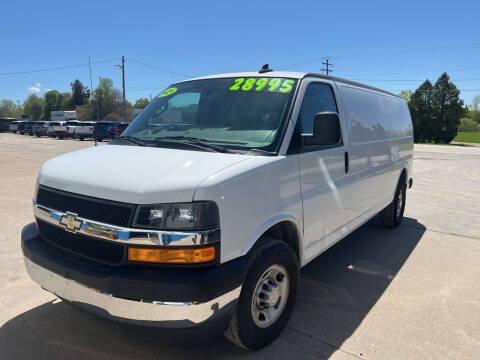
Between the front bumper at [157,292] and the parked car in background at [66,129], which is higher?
the parked car in background at [66,129]

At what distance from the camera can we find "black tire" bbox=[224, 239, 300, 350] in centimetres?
256

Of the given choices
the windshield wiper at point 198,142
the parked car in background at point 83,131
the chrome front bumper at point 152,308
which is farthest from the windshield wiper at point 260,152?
the parked car in background at point 83,131

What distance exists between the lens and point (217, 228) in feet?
7.52

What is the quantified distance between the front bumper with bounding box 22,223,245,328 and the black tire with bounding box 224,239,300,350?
0.14 m

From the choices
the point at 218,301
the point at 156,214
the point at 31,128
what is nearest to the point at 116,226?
the point at 156,214

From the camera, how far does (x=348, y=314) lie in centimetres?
349

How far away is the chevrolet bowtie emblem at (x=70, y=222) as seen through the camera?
248 centimetres

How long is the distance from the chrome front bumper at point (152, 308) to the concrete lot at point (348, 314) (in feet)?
0.50

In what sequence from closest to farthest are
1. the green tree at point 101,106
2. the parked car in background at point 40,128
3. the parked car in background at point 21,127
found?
1. the parked car in background at point 40,128
2. the parked car in background at point 21,127
3. the green tree at point 101,106

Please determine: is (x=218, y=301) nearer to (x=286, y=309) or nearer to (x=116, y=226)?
(x=116, y=226)

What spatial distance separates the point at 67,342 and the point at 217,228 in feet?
5.52

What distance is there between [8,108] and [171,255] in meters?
209

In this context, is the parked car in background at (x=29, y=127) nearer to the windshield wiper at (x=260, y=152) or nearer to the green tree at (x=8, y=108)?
the windshield wiper at (x=260, y=152)

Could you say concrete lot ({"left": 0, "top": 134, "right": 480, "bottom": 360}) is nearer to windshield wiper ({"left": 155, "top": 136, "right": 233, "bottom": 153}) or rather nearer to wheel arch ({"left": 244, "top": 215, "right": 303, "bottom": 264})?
wheel arch ({"left": 244, "top": 215, "right": 303, "bottom": 264})
